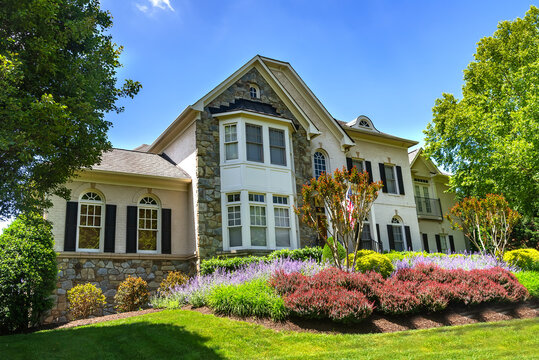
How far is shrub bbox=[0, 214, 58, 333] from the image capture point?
30.9 ft

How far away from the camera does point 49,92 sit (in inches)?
342

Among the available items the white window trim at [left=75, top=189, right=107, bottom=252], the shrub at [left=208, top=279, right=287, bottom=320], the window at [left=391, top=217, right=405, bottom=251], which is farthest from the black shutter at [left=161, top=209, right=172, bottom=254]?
the window at [left=391, top=217, right=405, bottom=251]

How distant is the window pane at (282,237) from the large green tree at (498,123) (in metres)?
10.3

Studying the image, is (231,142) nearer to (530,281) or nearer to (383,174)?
(383,174)

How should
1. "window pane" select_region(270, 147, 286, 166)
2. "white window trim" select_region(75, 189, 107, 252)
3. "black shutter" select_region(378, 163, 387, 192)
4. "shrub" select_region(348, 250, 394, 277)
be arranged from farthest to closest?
"black shutter" select_region(378, 163, 387, 192) → "window pane" select_region(270, 147, 286, 166) → "white window trim" select_region(75, 189, 107, 252) → "shrub" select_region(348, 250, 394, 277)

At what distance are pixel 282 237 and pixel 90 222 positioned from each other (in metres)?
6.92

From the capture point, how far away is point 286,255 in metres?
14.6

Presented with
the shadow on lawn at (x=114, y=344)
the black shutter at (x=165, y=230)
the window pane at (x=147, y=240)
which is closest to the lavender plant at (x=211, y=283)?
the shadow on lawn at (x=114, y=344)

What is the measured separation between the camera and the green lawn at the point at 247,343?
7.07 meters

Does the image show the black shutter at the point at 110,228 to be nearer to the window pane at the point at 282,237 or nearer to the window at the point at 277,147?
the window pane at the point at 282,237

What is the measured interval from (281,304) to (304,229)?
8.08m

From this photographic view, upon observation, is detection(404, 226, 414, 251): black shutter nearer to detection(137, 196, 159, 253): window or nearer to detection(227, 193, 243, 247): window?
detection(227, 193, 243, 247): window

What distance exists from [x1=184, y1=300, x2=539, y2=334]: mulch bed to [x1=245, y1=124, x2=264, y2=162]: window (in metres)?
7.12

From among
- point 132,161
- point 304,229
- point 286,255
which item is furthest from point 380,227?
point 132,161
